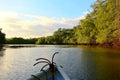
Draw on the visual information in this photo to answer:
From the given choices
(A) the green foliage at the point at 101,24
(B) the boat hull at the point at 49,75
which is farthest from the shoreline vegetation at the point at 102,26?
(B) the boat hull at the point at 49,75

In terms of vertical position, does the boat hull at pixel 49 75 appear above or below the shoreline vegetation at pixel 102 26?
below

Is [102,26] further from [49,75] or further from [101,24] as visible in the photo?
[49,75]

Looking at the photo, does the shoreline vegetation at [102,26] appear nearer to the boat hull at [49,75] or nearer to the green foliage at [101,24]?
the green foliage at [101,24]

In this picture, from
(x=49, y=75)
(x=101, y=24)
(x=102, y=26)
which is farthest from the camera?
(x=101, y=24)

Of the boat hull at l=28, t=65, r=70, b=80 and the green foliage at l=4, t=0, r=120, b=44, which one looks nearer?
the boat hull at l=28, t=65, r=70, b=80

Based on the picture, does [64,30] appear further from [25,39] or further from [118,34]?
[118,34]

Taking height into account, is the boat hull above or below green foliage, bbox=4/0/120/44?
below

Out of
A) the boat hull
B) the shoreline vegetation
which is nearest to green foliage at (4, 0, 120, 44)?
the shoreline vegetation

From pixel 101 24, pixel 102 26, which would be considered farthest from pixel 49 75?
pixel 101 24

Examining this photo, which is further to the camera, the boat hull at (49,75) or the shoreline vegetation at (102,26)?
the shoreline vegetation at (102,26)

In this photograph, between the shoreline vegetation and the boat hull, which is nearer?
the boat hull

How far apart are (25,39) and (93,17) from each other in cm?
6900

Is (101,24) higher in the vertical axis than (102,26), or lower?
higher

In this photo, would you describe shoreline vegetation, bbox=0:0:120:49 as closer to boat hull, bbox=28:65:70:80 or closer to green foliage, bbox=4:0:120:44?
green foliage, bbox=4:0:120:44
